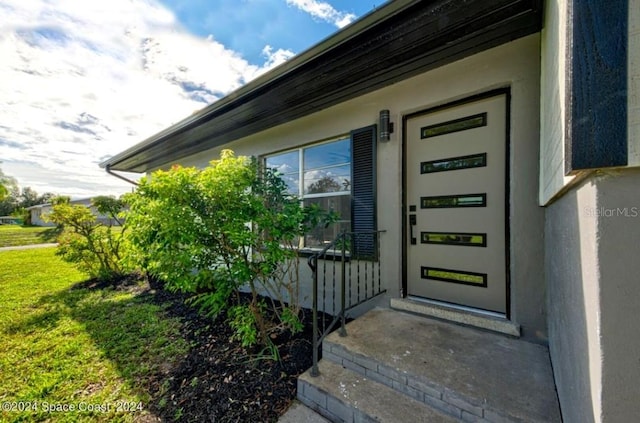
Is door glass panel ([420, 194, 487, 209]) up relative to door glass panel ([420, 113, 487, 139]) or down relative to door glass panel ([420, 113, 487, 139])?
down

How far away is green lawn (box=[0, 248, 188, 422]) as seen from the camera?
2053 mm

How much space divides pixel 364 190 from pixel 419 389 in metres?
1.97

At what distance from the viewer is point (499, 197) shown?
91.4 inches

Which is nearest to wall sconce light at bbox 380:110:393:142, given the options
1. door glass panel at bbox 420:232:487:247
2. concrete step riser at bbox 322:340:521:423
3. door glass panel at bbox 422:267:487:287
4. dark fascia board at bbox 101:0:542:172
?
dark fascia board at bbox 101:0:542:172

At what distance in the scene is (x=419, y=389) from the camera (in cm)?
164

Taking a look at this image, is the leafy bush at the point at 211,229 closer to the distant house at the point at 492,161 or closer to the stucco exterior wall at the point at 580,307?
the distant house at the point at 492,161

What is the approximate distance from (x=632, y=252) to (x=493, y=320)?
6.26 feet

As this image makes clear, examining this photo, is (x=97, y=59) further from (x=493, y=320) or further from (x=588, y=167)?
(x=493, y=320)

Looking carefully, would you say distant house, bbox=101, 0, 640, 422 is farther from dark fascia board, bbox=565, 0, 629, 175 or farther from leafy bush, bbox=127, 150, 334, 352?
leafy bush, bbox=127, 150, 334, 352

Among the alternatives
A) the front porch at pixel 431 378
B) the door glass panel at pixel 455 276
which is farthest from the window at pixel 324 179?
the front porch at pixel 431 378

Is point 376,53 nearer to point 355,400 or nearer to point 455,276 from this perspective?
point 455,276

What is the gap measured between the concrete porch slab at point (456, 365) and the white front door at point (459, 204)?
41 cm

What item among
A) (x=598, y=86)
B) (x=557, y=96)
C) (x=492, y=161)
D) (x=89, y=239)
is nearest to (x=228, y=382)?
(x=598, y=86)

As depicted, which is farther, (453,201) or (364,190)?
(364,190)
